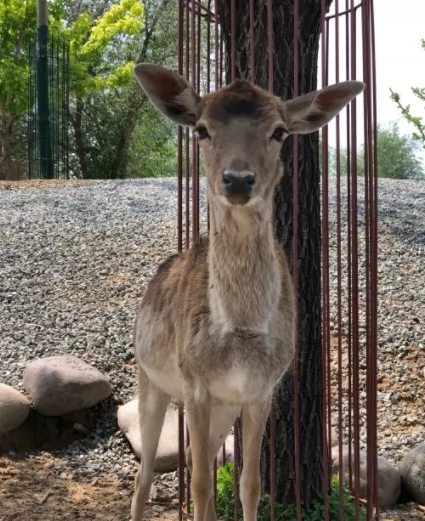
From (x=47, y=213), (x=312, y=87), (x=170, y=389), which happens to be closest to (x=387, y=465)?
(x=170, y=389)

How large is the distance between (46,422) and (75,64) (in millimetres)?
16709

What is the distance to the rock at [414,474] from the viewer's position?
15.9 feet

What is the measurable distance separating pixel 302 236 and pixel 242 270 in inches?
48.4

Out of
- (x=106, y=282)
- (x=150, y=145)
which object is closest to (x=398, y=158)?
(x=150, y=145)

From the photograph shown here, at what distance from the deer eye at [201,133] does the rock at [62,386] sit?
3.02m

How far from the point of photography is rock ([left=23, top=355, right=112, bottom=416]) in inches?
217

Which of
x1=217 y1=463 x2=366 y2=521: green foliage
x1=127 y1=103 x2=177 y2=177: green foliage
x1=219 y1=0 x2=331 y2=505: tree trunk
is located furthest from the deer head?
x1=127 y1=103 x2=177 y2=177: green foliage

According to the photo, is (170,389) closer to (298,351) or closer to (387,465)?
(298,351)

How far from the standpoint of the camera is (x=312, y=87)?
4301mm

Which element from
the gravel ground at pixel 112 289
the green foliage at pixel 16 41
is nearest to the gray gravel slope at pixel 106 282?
the gravel ground at pixel 112 289

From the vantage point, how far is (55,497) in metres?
4.84

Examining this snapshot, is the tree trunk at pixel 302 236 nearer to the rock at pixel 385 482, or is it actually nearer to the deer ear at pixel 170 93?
the rock at pixel 385 482

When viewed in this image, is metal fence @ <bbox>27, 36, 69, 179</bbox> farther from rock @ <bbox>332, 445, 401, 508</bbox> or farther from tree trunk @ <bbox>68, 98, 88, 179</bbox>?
rock @ <bbox>332, 445, 401, 508</bbox>

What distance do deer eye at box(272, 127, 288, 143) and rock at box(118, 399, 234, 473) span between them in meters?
2.73
